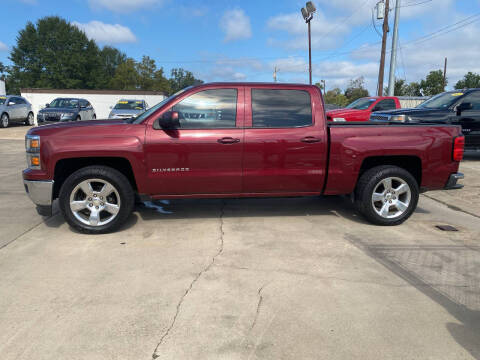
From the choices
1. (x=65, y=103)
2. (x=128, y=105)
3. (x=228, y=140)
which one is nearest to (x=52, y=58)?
(x=65, y=103)

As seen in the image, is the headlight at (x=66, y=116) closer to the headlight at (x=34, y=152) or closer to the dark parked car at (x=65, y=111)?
the dark parked car at (x=65, y=111)

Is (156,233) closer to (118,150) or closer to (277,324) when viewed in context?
(118,150)

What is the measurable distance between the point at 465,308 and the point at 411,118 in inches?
284

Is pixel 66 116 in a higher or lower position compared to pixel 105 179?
higher

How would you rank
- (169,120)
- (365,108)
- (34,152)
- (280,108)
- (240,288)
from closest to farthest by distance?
(240,288) < (169,120) < (34,152) < (280,108) < (365,108)

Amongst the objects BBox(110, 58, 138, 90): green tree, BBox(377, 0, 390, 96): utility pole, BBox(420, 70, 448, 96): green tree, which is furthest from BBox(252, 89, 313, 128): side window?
BBox(420, 70, 448, 96): green tree

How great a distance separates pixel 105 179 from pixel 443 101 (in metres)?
9.20

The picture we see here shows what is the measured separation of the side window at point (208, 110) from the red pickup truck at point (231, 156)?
0.04ft

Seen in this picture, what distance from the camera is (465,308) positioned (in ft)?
9.60

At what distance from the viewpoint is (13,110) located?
2025 centimetres

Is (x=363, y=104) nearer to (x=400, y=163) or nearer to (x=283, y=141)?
(x=400, y=163)

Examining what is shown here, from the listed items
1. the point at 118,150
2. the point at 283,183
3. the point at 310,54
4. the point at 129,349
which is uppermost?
the point at 310,54

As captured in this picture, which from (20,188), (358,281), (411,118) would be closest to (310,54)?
(411,118)

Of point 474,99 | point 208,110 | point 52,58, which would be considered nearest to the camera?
point 208,110
